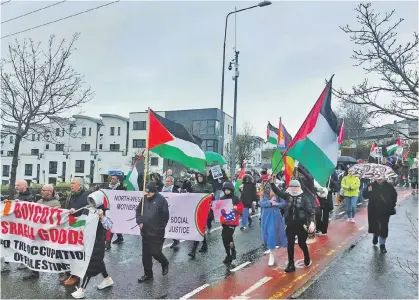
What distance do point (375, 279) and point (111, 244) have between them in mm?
5960

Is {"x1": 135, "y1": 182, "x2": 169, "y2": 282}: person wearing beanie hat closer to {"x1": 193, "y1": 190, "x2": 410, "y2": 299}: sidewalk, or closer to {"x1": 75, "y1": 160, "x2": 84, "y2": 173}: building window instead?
{"x1": 193, "y1": 190, "x2": 410, "y2": 299}: sidewalk

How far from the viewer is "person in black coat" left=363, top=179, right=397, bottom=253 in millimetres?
9156

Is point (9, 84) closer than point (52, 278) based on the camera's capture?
No

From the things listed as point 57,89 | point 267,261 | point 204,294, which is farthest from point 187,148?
point 57,89

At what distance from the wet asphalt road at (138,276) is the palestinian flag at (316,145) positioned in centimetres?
233

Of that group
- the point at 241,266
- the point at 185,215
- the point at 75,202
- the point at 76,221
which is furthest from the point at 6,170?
the point at 241,266

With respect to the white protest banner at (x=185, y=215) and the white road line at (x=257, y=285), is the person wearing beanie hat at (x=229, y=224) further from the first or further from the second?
the white road line at (x=257, y=285)

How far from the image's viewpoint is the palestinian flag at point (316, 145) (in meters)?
7.68

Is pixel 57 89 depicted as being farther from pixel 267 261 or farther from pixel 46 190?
pixel 267 261

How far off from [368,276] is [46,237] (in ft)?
18.3

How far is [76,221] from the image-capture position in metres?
6.68

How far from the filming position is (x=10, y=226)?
7.31 m

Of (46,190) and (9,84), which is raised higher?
(9,84)

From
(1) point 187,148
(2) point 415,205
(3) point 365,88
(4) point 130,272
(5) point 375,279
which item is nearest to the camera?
(3) point 365,88
